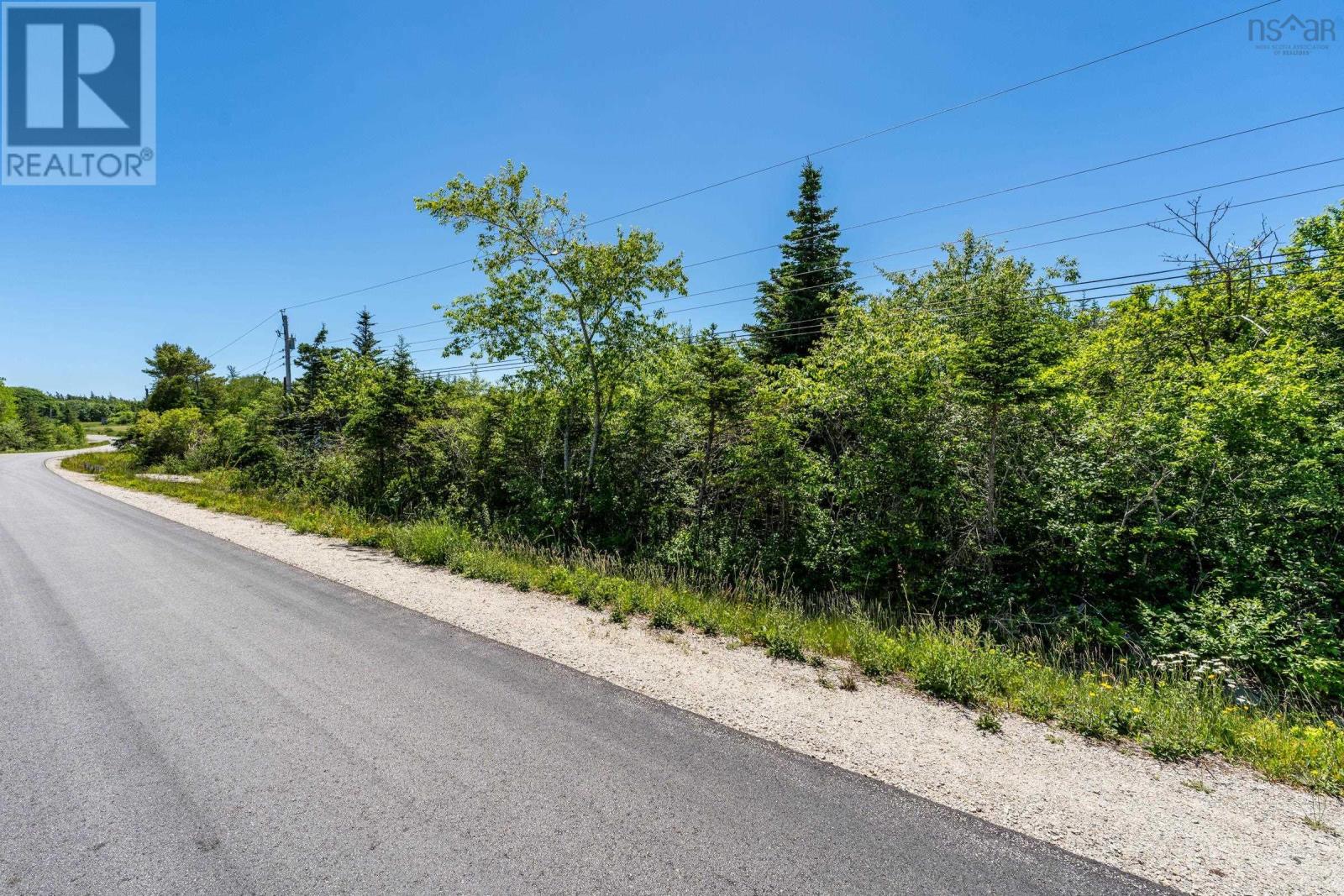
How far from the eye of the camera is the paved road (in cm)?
230

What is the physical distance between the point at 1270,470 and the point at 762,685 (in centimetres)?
746

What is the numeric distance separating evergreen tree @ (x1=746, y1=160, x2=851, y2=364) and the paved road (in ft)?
53.3

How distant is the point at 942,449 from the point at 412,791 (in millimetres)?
8664

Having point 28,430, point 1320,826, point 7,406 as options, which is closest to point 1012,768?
point 1320,826

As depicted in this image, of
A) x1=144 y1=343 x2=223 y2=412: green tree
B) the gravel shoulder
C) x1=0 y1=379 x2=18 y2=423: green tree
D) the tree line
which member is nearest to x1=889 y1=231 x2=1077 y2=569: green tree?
the tree line

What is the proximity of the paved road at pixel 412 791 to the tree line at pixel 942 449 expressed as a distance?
13.8 feet

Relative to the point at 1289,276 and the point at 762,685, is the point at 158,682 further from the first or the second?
the point at 1289,276

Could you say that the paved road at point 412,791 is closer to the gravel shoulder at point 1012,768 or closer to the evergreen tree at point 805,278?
the gravel shoulder at point 1012,768

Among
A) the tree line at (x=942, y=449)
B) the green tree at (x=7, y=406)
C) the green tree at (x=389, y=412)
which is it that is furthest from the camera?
the green tree at (x=7, y=406)

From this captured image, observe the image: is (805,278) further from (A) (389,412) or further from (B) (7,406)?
(B) (7,406)

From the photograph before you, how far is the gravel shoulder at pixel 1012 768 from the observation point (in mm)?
2484

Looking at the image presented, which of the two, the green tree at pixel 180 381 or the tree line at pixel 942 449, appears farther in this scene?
the green tree at pixel 180 381

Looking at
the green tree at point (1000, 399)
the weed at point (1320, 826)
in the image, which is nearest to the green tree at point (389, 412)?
the green tree at point (1000, 399)

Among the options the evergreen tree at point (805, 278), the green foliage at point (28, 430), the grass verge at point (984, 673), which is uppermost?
the evergreen tree at point (805, 278)
